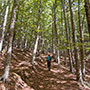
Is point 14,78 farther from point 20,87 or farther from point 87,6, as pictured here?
point 87,6

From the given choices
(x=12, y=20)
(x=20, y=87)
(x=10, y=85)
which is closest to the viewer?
(x=10, y=85)

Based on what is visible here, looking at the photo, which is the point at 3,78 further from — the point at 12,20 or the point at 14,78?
the point at 12,20

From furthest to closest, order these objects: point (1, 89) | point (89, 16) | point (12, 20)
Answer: point (12, 20) < point (1, 89) < point (89, 16)

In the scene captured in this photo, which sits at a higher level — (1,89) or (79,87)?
(1,89)

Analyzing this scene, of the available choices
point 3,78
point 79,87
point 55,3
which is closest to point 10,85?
point 3,78

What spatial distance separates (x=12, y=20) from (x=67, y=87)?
20.3ft

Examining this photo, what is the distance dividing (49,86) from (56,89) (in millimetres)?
692

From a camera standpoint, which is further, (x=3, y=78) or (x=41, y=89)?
(x=41, y=89)

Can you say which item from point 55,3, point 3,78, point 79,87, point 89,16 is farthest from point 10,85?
point 55,3

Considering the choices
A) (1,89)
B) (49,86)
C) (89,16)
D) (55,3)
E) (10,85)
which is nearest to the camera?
(89,16)

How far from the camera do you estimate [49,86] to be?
7.40 metres

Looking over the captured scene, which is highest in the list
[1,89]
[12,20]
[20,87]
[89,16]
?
[12,20]

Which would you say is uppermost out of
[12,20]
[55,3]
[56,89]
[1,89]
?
[55,3]

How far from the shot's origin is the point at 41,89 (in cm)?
691
